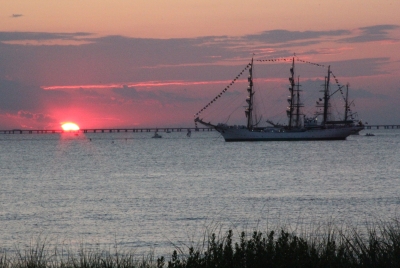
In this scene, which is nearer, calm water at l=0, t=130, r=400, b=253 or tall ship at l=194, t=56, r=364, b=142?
calm water at l=0, t=130, r=400, b=253

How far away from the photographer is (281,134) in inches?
6496

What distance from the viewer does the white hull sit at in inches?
6373

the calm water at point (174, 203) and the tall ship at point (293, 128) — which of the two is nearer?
the calm water at point (174, 203)

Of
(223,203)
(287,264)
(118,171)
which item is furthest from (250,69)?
(287,264)

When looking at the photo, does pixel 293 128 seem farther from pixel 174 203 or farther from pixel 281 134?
pixel 174 203

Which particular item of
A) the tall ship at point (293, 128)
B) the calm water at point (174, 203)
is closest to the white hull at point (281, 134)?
the tall ship at point (293, 128)

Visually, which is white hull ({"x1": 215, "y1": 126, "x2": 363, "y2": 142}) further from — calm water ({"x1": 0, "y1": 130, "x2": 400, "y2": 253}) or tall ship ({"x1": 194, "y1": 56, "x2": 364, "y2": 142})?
calm water ({"x1": 0, "y1": 130, "x2": 400, "y2": 253})

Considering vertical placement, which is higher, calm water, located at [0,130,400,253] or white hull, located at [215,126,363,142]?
white hull, located at [215,126,363,142]

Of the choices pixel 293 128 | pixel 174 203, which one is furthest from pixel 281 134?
pixel 174 203

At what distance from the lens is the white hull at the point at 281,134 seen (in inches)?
6373

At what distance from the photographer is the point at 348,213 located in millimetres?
A: 34969

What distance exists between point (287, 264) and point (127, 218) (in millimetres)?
22340

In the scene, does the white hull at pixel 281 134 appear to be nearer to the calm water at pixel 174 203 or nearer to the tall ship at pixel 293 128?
the tall ship at pixel 293 128

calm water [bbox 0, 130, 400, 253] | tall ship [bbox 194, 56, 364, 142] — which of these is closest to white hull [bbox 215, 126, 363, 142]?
tall ship [bbox 194, 56, 364, 142]
